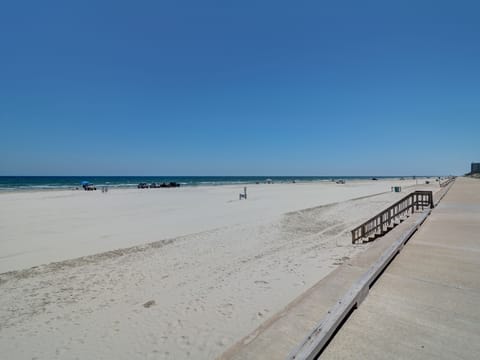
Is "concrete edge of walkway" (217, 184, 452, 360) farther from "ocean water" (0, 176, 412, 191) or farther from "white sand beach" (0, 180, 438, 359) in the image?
"ocean water" (0, 176, 412, 191)

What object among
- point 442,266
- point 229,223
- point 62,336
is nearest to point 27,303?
point 62,336

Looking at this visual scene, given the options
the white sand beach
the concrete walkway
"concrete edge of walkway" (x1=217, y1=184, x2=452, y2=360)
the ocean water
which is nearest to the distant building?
the ocean water

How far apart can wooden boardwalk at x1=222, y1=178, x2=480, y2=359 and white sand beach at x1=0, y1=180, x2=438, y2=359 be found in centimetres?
133

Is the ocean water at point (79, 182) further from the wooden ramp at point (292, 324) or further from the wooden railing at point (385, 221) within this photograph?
the wooden ramp at point (292, 324)

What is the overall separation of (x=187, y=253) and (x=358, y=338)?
6394 mm

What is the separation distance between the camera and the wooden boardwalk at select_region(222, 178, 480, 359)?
2.56m

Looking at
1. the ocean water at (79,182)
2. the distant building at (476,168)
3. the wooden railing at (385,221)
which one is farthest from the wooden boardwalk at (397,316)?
the distant building at (476,168)

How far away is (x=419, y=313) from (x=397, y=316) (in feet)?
1.02

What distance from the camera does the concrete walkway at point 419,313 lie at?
2.57 metres

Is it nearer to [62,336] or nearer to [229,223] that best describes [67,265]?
[62,336]

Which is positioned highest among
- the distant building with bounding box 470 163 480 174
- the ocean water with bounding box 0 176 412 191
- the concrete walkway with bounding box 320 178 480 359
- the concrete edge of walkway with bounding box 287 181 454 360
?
the distant building with bounding box 470 163 480 174

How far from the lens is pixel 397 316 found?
10.3 ft

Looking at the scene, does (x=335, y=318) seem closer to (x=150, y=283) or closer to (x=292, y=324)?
(x=292, y=324)

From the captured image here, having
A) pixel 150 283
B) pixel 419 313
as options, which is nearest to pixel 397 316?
pixel 419 313
